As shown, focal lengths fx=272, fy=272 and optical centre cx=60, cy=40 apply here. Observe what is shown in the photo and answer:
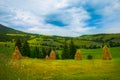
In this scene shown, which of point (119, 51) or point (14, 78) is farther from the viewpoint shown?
Result: point (119, 51)

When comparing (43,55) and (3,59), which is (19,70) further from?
(43,55)

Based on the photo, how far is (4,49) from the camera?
37.6 ft

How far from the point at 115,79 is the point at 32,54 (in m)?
86.6

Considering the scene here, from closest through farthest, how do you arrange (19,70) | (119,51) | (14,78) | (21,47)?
(14,78)
(19,70)
(21,47)
(119,51)

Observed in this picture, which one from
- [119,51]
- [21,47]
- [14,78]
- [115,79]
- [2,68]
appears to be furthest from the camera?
[119,51]

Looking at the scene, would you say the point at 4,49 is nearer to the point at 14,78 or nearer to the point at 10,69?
the point at 10,69

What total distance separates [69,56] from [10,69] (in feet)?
293

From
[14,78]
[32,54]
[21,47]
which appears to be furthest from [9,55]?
[32,54]

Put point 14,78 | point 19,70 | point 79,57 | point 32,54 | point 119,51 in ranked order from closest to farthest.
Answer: point 14,78 → point 19,70 → point 79,57 → point 32,54 → point 119,51

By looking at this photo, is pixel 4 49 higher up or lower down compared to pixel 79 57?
higher up

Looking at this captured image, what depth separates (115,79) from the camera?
24.4m

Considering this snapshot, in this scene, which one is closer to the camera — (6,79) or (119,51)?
(6,79)

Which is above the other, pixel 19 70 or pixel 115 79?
pixel 19 70

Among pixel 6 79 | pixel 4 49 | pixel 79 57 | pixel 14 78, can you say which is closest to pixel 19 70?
pixel 14 78
